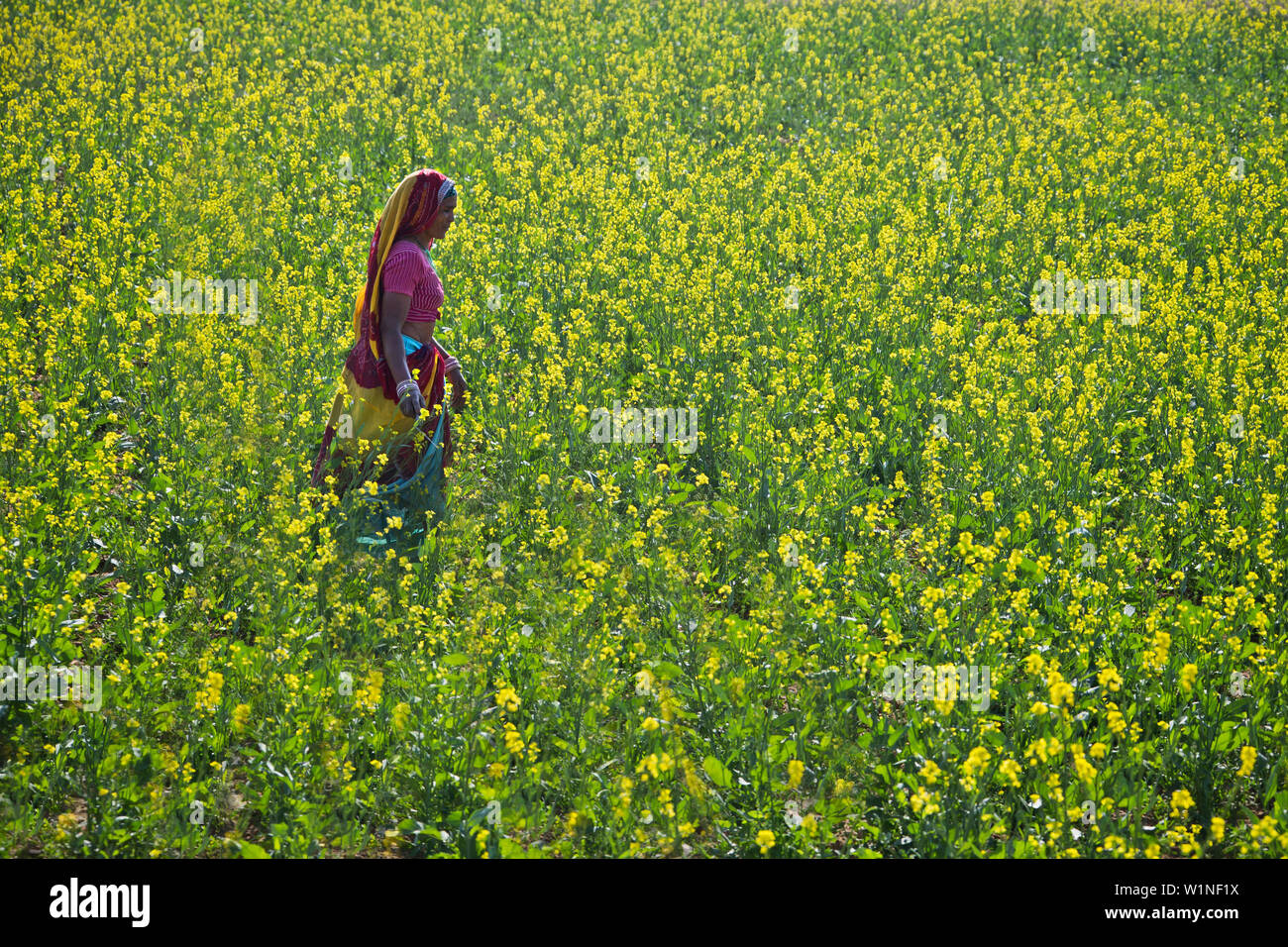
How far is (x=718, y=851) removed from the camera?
395 centimetres

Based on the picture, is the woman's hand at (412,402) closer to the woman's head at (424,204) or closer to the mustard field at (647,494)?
the mustard field at (647,494)

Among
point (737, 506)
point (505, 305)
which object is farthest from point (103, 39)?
point (737, 506)

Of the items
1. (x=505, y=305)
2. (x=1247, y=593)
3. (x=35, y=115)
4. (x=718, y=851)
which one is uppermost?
(x=35, y=115)

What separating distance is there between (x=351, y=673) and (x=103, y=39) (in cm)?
1315

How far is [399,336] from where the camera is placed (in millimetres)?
5402

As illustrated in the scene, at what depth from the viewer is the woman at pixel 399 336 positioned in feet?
17.7

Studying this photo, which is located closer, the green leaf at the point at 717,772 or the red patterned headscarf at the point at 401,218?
the green leaf at the point at 717,772

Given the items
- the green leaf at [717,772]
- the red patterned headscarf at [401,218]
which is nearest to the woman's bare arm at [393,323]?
the red patterned headscarf at [401,218]

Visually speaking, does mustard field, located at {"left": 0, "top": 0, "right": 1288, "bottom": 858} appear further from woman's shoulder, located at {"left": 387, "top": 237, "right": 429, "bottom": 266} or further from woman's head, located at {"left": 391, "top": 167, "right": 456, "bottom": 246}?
woman's head, located at {"left": 391, "top": 167, "right": 456, "bottom": 246}

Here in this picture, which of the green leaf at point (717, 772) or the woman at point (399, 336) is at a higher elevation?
the woman at point (399, 336)

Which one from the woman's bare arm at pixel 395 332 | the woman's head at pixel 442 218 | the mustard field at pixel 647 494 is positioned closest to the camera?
the mustard field at pixel 647 494

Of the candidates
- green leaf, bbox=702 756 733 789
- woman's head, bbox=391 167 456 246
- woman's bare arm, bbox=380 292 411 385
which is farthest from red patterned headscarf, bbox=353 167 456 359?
green leaf, bbox=702 756 733 789

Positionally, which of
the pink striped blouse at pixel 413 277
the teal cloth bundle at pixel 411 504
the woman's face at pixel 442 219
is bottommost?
the teal cloth bundle at pixel 411 504
